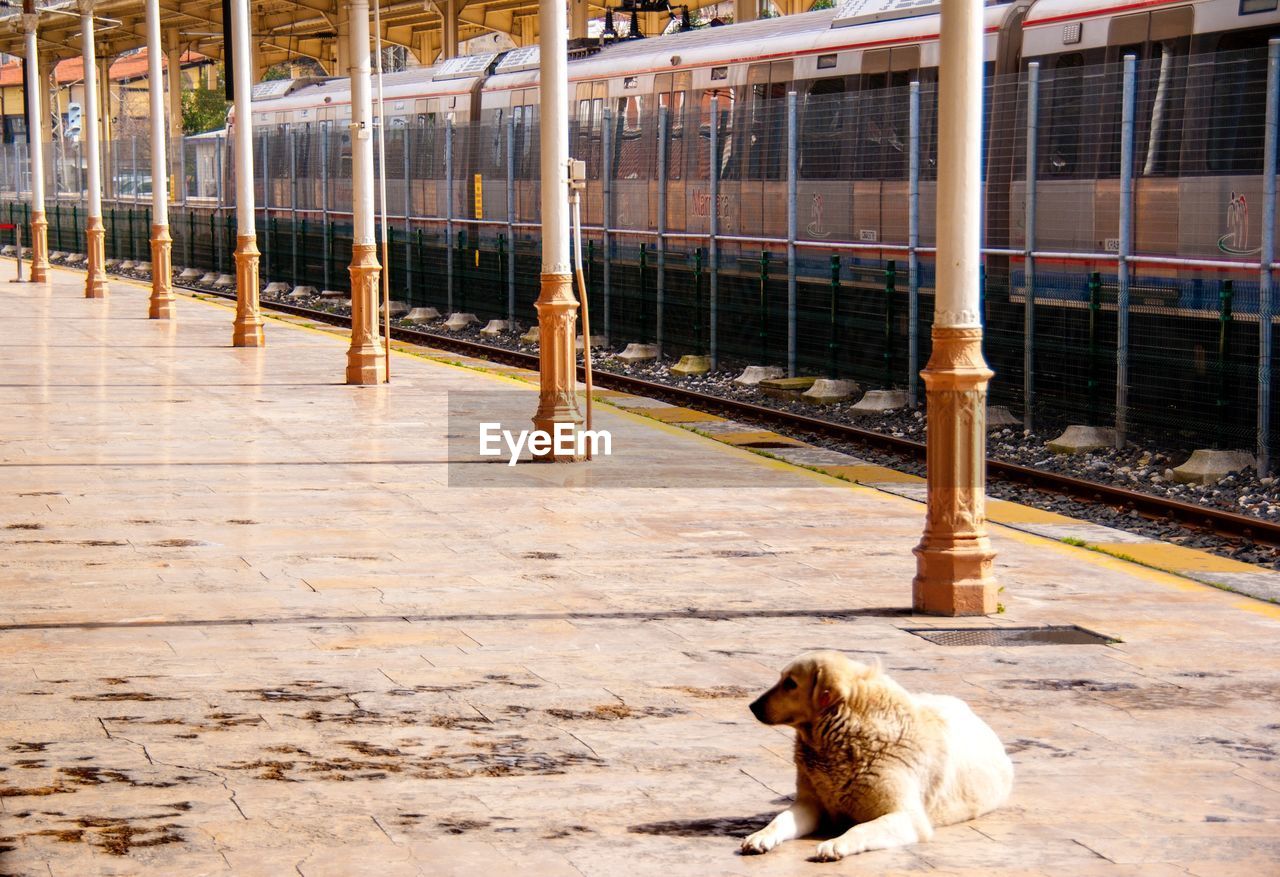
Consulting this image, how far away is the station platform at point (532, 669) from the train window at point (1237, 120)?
3841 mm

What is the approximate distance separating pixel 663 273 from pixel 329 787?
1833cm

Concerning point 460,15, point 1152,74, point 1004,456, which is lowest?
point 1004,456

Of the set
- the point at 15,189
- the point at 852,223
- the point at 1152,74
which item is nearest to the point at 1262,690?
the point at 1152,74

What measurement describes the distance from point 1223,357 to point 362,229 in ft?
31.9

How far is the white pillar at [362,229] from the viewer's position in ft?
67.4

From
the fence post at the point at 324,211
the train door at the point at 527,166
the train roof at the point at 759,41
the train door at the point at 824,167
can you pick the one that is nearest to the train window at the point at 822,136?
the train door at the point at 824,167

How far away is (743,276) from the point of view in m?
22.9

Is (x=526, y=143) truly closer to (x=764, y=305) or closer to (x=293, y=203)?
(x=293, y=203)

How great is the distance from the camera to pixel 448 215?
30.0 meters

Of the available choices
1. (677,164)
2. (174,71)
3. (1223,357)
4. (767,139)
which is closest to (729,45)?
(677,164)

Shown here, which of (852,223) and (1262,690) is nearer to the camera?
(1262,690)

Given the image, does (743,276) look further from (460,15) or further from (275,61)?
(275,61)

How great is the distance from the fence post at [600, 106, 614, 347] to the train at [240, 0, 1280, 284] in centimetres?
16

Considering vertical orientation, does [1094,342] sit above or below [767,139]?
below
